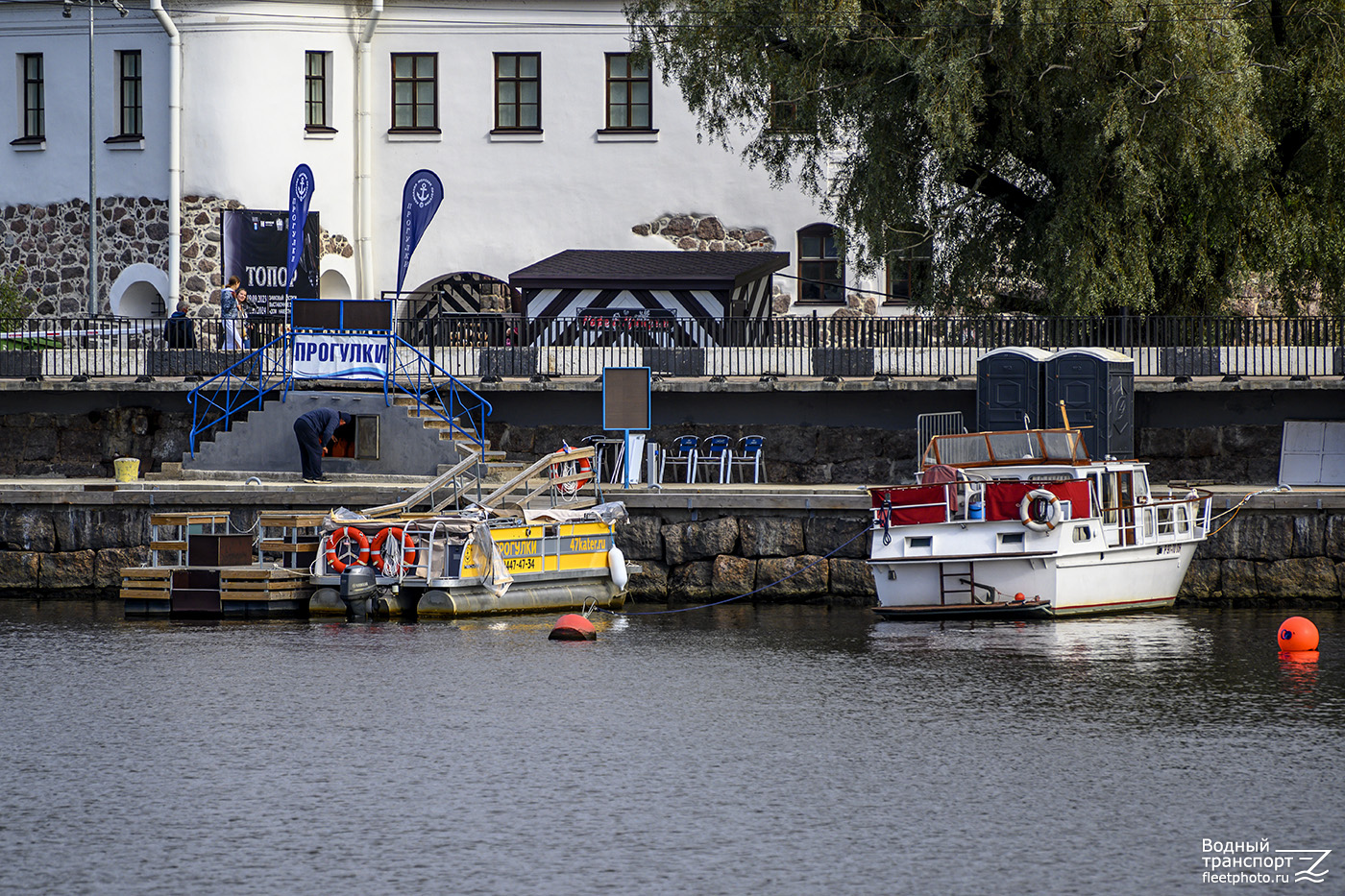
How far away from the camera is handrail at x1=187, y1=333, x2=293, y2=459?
2744 cm

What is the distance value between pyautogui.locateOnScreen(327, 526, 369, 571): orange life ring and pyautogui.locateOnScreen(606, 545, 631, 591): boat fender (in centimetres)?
327

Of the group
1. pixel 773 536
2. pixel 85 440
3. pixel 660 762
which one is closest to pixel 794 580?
pixel 773 536

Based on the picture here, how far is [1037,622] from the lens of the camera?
70.8 ft

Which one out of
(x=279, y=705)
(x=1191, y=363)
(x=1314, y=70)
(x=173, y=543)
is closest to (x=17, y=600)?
(x=173, y=543)

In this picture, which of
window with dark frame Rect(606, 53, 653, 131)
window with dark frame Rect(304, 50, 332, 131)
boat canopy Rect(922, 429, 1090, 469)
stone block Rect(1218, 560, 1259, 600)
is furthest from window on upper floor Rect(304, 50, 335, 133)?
stone block Rect(1218, 560, 1259, 600)

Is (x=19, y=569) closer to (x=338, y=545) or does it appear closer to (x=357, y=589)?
(x=338, y=545)

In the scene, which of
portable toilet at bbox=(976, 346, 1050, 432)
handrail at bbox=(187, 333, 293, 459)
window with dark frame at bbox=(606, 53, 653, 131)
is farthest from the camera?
window with dark frame at bbox=(606, 53, 653, 131)

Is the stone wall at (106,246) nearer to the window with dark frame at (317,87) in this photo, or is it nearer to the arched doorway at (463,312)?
the arched doorway at (463,312)

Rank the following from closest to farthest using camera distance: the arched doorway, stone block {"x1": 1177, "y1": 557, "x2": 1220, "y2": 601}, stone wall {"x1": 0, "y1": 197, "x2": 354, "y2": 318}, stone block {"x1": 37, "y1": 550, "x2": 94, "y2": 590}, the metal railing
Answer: stone block {"x1": 1177, "y1": 557, "x2": 1220, "y2": 601}, stone block {"x1": 37, "y1": 550, "x2": 94, "y2": 590}, the metal railing, the arched doorway, stone wall {"x1": 0, "y1": 197, "x2": 354, "y2": 318}

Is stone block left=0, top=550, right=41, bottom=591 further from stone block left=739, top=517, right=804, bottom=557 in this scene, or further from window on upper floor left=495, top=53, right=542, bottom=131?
window on upper floor left=495, top=53, right=542, bottom=131

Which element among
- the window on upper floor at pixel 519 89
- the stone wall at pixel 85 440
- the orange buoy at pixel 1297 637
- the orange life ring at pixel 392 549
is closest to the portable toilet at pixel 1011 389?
the orange buoy at pixel 1297 637

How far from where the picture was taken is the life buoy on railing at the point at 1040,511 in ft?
70.1

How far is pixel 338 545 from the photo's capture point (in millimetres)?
21953

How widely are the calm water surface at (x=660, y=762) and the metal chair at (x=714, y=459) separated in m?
7.14
